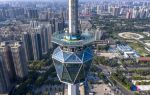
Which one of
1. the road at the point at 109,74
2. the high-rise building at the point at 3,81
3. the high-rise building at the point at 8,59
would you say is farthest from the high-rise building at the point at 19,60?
the road at the point at 109,74

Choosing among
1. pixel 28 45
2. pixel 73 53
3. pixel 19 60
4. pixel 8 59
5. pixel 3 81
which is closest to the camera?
pixel 73 53

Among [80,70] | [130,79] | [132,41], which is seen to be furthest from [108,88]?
[132,41]

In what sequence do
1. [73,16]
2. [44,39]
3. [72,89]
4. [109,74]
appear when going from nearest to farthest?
1. [73,16]
2. [72,89]
3. [109,74]
4. [44,39]

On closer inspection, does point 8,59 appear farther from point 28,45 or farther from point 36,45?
point 36,45

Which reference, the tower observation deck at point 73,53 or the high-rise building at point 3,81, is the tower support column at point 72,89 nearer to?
the tower observation deck at point 73,53

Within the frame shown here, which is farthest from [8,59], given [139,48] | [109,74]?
[139,48]
